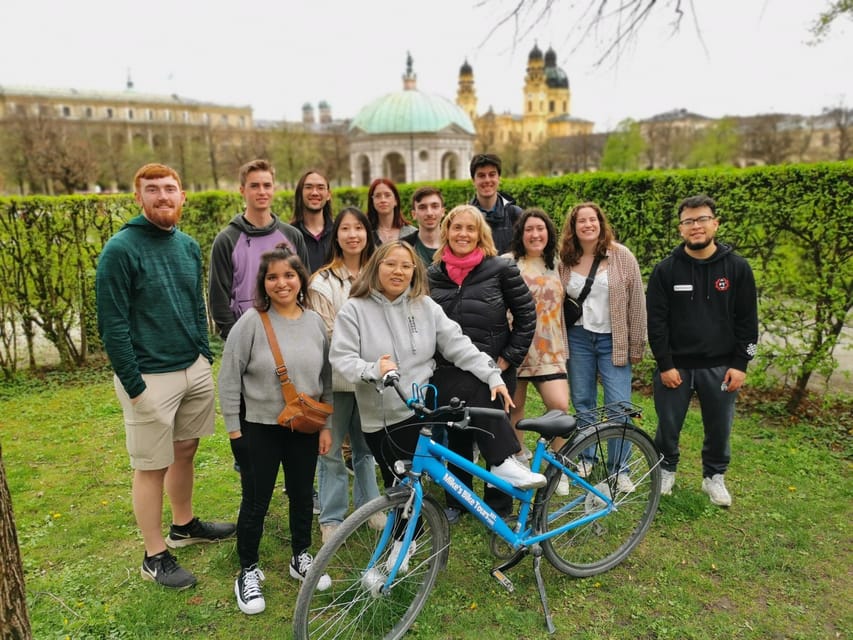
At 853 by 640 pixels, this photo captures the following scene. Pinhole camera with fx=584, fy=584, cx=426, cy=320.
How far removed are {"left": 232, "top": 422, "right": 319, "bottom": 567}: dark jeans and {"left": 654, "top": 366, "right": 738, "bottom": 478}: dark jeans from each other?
2.49 meters

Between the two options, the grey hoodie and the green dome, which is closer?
the grey hoodie

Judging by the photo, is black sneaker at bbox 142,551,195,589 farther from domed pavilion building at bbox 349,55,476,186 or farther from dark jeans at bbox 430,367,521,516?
domed pavilion building at bbox 349,55,476,186

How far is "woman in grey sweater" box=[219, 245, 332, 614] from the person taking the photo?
3.03 metres

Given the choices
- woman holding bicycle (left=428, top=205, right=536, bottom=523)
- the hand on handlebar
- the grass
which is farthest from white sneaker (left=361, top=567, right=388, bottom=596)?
the hand on handlebar

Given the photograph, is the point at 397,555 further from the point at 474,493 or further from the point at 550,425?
the point at 550,425

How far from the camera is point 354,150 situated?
171 ft

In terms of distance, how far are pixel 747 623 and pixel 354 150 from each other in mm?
52627

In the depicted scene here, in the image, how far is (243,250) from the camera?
3.72 meters

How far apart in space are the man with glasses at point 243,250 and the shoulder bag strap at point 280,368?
0.68 metres

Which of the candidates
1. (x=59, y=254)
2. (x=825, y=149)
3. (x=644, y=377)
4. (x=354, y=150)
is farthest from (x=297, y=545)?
(x=825, y=149)

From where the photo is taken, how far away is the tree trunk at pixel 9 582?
2229 millimetres

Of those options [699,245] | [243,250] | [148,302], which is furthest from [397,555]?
[699,245]

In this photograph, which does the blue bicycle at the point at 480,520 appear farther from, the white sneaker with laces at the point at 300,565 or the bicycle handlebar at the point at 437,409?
the white sneaker with laces at the point at 300,565

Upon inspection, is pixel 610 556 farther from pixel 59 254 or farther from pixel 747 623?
pixel 59 254
